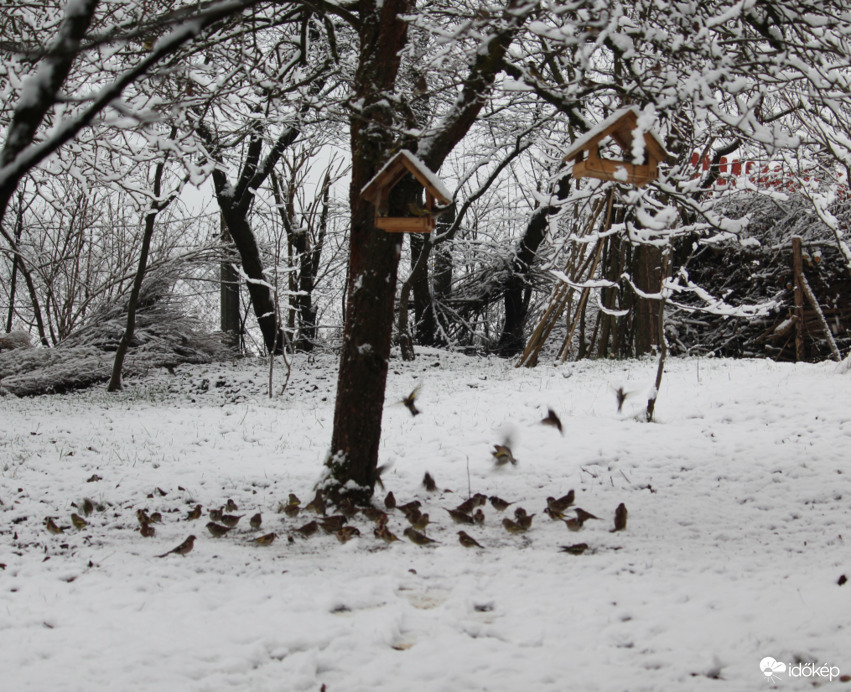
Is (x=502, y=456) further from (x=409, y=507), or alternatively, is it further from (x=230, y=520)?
(x=230, y=520)

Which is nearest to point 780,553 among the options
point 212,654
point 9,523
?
point 212,654

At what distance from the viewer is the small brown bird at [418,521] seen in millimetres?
3533

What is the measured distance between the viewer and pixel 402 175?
3.54 meters

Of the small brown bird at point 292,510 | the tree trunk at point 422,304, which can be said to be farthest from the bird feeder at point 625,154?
the tree trunk at point 422,304

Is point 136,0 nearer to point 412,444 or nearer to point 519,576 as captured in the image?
point 412,444

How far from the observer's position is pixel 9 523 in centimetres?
392

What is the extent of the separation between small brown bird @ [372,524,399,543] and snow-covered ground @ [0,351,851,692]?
0.11 feet

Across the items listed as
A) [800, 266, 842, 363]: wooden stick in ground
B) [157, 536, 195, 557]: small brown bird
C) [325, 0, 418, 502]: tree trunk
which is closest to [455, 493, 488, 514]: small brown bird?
[325, 0, 418, 502]: tree trunk

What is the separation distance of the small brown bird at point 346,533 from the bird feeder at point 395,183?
60.6 inches

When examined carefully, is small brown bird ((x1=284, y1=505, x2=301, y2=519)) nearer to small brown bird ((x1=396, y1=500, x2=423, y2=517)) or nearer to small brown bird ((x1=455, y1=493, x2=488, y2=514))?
small brown bird ((x1=396, y1=500, x2=423, y2=517))

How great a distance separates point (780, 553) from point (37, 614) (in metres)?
3.31

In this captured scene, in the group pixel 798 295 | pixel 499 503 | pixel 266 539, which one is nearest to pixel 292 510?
pixel 266 539

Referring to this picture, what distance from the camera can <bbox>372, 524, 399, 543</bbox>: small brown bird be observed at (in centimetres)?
344

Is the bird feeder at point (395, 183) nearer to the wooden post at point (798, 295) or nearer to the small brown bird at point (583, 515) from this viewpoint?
the small brown bird at point (583, 515)
